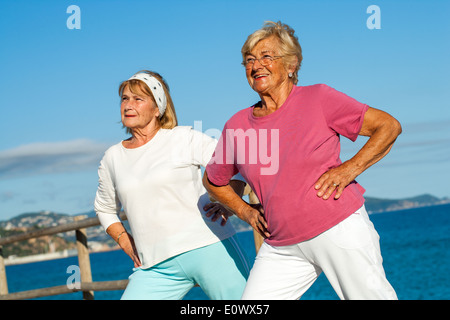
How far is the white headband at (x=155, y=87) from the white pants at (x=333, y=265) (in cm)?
100

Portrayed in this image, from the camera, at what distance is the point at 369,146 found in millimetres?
2227

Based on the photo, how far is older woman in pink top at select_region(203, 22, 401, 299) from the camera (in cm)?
217

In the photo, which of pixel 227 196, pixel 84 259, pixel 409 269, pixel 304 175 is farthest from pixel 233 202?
pixel 409 269

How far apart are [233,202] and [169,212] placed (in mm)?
325

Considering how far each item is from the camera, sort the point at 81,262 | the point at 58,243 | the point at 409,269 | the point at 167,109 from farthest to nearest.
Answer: the point at 58,243
the point at 409,269
the point at 81,262
the point at 167,109

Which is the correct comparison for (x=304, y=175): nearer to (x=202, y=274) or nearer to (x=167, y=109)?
(x=202, y=274)

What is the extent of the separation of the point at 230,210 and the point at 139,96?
77cm

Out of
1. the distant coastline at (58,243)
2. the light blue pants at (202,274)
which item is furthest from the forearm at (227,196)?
the distant coastline at (58,243)

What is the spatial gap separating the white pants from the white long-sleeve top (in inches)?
17.1

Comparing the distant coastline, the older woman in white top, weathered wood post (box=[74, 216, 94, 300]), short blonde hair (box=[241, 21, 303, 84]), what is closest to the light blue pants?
the older woman in white top

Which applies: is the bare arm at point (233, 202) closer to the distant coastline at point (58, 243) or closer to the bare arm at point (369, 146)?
the bare arm at point (369, 146)

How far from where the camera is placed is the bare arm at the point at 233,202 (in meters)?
2.48

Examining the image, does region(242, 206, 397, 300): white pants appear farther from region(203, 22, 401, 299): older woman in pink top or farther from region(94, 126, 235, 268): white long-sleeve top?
region(94, 126, 235, 268): white long-sleeve top

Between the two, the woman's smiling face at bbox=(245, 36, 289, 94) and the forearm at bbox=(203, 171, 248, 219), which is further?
the forearm at bbox=(203, 171, 248, 219)
